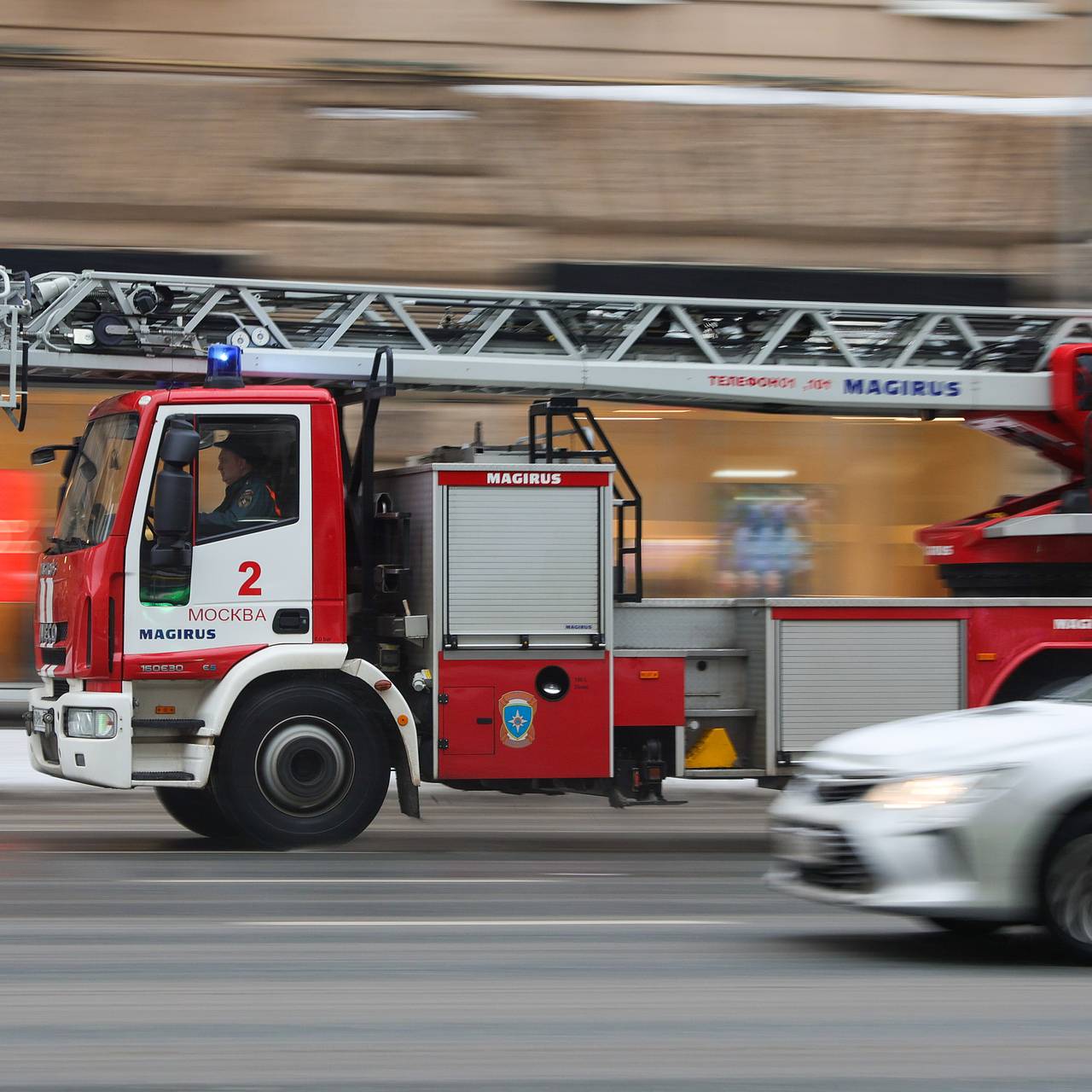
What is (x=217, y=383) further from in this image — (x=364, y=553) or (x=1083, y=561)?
(x=1083, y=561)

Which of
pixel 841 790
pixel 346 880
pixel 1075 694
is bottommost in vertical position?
pixel 346 880

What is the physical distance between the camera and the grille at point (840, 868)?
22.3 feet

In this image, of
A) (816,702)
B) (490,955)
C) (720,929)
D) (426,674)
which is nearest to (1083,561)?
(816,702)

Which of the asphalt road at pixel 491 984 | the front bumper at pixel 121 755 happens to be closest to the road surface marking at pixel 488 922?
the asphalt road at pixel 491 984

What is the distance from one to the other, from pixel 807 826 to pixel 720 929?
0.76 metres

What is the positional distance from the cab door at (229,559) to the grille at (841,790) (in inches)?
159

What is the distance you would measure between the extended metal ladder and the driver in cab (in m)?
0.75

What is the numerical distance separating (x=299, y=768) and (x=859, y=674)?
10.7 feet

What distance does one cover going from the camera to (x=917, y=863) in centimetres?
666

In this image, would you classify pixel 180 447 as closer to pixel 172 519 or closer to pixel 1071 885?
pixel 172 519

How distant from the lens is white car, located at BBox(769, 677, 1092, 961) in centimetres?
660

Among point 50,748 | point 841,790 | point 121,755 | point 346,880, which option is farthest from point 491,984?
point 50,748

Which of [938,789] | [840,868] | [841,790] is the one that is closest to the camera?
[938,789]

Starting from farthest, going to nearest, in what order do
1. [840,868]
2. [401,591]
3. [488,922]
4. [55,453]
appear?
1. [55,453]
2. [401,591]
3. [488,922]
4. [840,868]
